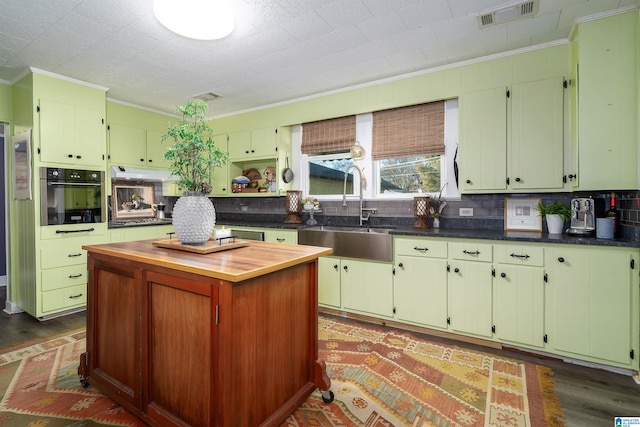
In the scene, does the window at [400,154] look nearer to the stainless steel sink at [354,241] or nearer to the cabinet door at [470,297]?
the stainless steel sink at [354,241]

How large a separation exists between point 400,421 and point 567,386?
1203 millimetres

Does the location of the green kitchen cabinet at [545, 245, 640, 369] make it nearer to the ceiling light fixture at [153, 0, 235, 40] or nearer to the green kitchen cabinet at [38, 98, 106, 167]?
the ceiling light fixture at [153, 0, 235, 40]

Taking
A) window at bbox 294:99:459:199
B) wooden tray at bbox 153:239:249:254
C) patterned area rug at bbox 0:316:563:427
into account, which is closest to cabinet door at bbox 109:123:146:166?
window at bbox 294:99:459:199

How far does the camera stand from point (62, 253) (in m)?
3.44

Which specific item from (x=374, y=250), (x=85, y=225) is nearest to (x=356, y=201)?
(x=374, y=250)

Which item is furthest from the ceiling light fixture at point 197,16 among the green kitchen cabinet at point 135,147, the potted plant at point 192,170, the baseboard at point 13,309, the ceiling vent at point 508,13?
the baseboard at point 13,309

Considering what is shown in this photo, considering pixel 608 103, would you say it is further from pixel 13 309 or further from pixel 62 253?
pixel 13 309

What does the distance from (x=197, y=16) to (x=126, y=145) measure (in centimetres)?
285

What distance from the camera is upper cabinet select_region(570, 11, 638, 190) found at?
2.26m

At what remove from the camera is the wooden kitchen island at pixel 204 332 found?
1372 millimetres

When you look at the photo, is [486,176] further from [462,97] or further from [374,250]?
[374,250]

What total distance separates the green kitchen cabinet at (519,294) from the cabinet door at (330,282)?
1.45 metres

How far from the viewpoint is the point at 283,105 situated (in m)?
4.24

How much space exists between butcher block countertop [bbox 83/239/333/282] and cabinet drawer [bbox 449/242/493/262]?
4.60ft
